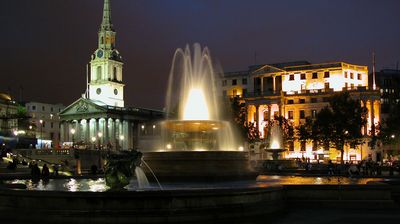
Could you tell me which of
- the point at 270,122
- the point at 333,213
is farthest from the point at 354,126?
the point at 333,213

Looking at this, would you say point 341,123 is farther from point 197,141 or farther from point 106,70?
point 106,70

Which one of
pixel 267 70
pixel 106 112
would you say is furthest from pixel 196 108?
pixel 106 112

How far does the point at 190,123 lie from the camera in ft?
83.0

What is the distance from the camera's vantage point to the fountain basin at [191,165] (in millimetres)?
22281

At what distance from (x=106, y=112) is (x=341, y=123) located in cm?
5676

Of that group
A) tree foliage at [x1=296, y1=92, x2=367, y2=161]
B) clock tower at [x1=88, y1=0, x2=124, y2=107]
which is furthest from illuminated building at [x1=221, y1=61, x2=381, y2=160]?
clock tower at [x1=88, y1=0, x2=124, y2=107]

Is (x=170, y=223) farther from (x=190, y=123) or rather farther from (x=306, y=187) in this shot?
(x=190, y=123)

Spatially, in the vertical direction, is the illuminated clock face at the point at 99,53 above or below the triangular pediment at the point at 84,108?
above

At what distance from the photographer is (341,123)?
82312 millimetres

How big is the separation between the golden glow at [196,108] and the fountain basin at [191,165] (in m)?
7.98

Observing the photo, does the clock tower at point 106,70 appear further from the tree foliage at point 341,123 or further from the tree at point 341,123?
the tree at point 341,123

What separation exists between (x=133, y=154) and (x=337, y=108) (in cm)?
6897

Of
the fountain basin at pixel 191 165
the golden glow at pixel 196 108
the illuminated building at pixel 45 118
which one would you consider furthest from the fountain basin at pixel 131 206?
the illuminated building at pixel 45 118

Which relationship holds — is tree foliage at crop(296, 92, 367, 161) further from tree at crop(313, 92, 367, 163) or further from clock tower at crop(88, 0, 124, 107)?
clock tower at crop(88, 0, 124, 107)
